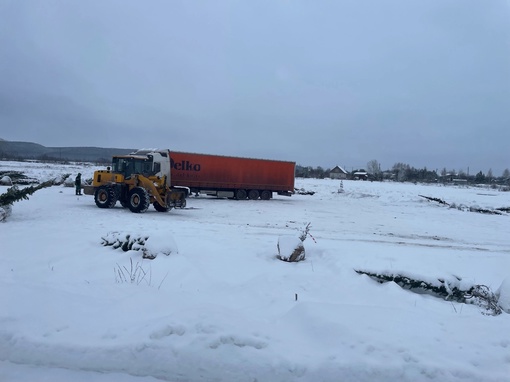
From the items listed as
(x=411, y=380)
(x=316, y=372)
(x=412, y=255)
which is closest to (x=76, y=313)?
(x=316, y=372)

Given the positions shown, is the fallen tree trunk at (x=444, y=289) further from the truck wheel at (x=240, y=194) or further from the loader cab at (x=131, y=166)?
the truck wheel at (x=240, y=194)

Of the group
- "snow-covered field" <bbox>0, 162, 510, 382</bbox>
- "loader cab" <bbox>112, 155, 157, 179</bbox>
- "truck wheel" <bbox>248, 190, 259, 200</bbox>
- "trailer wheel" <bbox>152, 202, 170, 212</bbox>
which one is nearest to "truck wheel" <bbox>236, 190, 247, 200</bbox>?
"truck wheel" <bbox>248, 190, 259, 200</bbox>

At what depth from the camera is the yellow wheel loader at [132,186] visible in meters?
19.3

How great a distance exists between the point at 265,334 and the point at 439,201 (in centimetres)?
3375

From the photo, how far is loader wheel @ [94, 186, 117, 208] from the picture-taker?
63.9ft

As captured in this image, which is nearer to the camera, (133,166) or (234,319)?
(234,319)

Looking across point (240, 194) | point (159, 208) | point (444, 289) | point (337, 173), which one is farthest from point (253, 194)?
point (337, 173)

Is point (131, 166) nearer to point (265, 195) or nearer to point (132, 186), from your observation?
point (132, 186)

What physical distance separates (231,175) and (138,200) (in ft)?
42.2

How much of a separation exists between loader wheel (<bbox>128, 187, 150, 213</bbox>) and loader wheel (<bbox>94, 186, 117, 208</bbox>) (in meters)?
0.94

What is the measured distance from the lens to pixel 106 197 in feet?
64.0

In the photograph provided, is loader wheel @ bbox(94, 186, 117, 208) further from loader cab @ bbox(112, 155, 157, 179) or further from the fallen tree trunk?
the fallen tree trunk

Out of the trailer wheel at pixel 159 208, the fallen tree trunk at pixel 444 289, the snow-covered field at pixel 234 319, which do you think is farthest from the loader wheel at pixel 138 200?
the fallen tree trunk at pixel 444 289

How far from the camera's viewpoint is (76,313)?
196 inches
